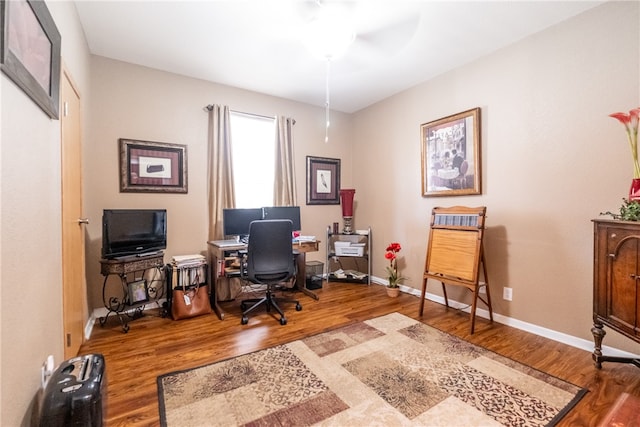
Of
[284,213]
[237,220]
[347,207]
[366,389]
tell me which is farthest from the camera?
[347,207]

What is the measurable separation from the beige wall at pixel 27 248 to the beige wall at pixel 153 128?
1.33 metres

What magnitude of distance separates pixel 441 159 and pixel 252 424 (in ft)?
10.3

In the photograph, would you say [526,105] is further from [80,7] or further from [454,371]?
[80,7]

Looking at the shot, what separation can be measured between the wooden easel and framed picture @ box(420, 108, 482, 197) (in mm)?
384

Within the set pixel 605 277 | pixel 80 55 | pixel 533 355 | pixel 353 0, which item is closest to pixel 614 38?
pixel 605 277

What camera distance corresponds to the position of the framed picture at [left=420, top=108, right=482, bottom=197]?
297 cm

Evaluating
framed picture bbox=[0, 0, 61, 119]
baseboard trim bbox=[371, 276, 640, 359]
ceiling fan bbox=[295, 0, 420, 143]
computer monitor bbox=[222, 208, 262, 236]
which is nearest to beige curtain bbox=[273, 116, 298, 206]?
computer monitor bbox=[222, 208, 262, 236]

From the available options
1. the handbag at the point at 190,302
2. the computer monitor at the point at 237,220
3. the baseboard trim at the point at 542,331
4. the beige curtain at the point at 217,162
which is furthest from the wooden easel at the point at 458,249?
the beige curtain at the point at 217,162

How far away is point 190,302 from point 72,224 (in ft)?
4.25

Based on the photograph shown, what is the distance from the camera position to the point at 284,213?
371 centimetres

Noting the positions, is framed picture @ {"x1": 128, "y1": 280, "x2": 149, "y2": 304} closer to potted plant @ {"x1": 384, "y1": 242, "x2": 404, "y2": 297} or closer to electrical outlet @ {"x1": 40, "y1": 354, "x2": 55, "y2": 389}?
electrical outlet @ {"x1": 40, "y1": 354, "x2": 55, "y2": 389}

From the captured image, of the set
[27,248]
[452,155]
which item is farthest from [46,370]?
[452,155]

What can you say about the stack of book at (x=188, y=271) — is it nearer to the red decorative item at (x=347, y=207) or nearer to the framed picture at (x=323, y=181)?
the framed picture at (x=323, y=181)

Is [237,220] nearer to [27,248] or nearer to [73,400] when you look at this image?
[27,248]
